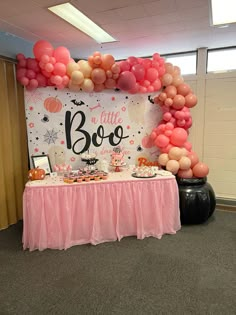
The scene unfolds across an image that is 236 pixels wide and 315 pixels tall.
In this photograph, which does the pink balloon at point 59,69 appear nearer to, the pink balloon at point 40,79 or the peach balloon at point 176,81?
the pink balloon at point 40,79

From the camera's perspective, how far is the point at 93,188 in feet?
9.10

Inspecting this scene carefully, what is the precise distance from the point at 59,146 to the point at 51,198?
90 centimetres

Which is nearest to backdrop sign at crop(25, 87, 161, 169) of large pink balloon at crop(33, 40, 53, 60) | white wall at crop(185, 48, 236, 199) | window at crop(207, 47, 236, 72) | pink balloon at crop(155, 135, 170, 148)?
pink balloon at crop(155, 135, 170, 148)

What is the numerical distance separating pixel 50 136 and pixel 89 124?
1.83 ft

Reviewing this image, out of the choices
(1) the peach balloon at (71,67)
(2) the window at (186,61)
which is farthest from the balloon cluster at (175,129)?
(1) the peach balloon at (71,67)

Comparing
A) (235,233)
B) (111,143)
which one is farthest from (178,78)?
(235,233)

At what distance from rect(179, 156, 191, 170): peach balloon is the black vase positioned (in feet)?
0.57

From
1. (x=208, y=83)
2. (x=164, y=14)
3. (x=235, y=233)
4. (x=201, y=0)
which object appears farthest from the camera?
(x=208, y=83)

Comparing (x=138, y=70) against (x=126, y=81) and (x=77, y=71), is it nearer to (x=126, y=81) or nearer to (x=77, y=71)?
(x=126, y=81)

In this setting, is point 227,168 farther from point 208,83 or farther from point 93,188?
point 93,188

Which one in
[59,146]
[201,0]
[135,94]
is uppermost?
[201,0]

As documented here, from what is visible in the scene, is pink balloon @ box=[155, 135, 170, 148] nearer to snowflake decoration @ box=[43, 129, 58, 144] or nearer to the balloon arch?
the balloon arch

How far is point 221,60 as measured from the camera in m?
4.02

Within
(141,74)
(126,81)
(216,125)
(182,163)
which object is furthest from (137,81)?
(216,125)
